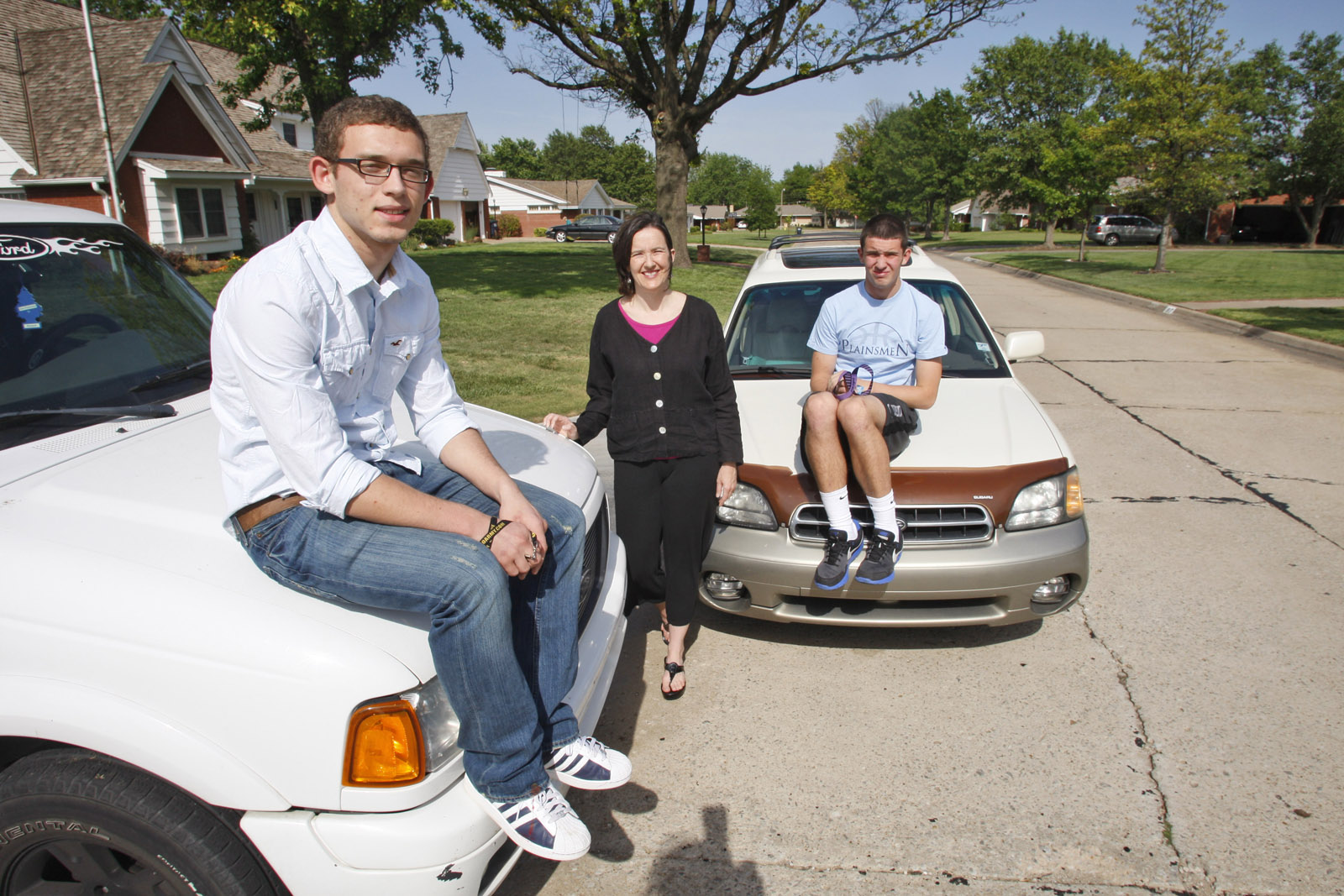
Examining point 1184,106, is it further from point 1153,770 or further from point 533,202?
point 533,202

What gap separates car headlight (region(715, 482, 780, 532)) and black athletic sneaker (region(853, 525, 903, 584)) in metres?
0.43

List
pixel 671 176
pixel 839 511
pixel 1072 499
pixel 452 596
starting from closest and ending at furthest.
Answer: pixel 452 596, pixel 839 511, pixel 1072 499, pixel 671 176

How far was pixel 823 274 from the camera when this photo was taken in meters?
5.20

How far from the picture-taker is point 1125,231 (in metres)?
46.4

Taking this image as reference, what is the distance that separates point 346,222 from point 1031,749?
2.90 meters

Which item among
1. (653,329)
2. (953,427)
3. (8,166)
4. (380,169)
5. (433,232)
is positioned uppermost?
(8,166)

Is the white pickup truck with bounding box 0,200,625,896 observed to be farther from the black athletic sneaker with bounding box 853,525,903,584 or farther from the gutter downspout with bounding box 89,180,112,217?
the gutter downspout with bounding box 89,180,112,217

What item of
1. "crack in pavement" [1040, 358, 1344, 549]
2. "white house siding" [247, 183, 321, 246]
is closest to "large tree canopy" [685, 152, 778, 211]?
"white house siding" [247, 183, 321, 246]

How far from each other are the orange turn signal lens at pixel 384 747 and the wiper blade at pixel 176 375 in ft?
5.74

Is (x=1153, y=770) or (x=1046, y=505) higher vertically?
(x=1046, y=505)

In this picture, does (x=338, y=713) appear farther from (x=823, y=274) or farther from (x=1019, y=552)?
(x=823, y=274)

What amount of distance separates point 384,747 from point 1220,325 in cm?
1632

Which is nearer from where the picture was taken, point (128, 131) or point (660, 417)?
point (660, 417)

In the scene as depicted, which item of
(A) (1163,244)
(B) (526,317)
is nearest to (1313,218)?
(A) (1163,244)
